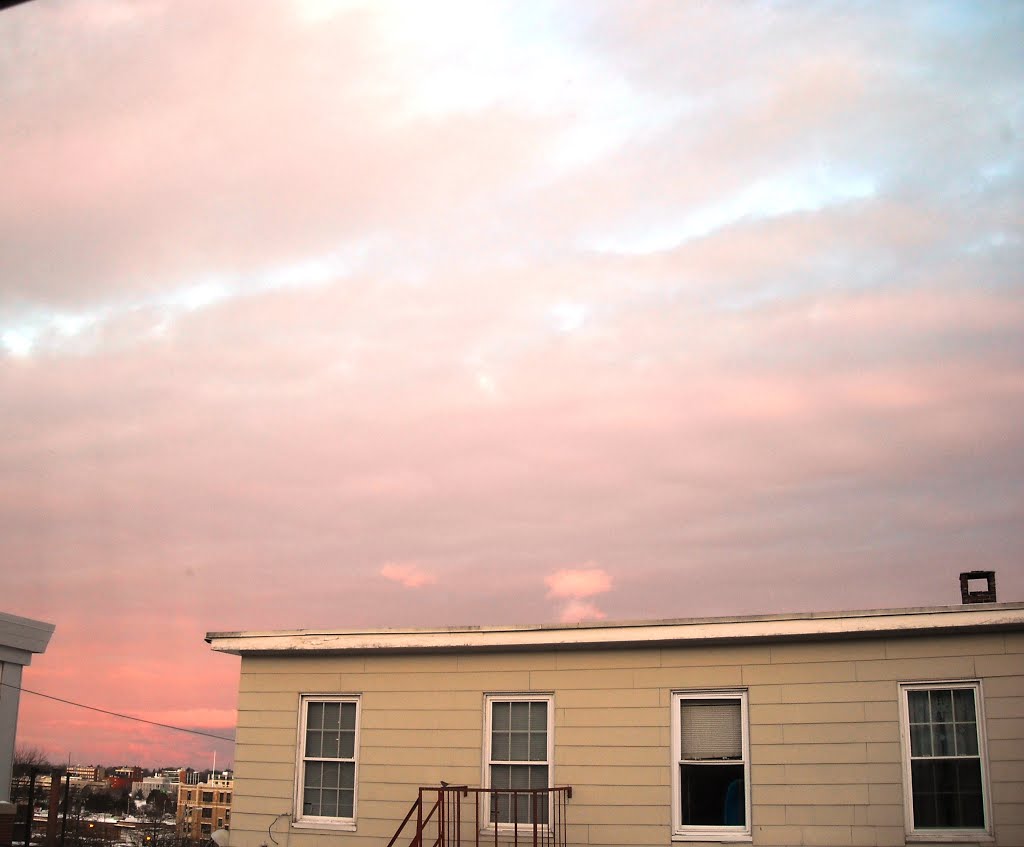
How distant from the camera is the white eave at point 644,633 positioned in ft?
37.5

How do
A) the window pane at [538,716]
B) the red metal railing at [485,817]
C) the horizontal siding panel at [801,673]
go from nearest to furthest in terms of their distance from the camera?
the horizontal siding panel at [801,673]
the red metal railing at [485,817]
the window pane at [538,716]

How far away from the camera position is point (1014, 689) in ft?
36.8

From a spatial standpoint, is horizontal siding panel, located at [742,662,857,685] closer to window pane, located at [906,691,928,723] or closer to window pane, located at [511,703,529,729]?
window pane, located at [906,691,928,723]

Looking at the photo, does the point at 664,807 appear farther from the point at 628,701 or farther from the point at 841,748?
the point at 841,748

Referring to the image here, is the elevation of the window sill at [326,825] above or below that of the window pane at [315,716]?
below

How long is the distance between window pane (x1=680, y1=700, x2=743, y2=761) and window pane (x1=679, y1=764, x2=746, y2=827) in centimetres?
14

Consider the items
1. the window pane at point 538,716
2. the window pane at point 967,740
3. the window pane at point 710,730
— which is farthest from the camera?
the window pane at point 538,716

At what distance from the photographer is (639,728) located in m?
12.7

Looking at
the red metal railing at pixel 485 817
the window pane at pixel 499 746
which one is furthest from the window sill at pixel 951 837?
the window pane at pixel 499 746

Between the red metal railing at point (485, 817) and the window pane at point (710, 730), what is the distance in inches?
58.8

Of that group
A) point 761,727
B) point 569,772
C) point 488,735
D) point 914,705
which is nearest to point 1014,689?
point 914,705

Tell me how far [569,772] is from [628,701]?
3.50 ft

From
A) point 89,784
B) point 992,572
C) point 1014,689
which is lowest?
point 89,784

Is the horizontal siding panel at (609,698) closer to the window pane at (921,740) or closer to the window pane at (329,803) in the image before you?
the window pane at (921,740)
